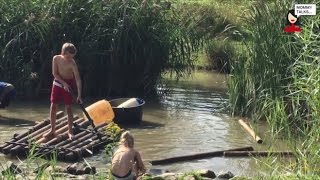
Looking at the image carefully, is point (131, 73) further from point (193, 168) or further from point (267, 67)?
point (193, 168)


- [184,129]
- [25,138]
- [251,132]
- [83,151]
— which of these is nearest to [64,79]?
[25,138]

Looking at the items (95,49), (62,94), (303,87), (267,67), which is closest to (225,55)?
(95,49)

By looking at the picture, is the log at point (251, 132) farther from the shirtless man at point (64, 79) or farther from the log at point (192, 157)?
the shirtless man at point (64, 79)

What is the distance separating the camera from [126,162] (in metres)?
7.86

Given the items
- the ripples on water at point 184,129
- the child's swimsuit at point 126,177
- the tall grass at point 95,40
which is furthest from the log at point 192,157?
the tall grass at point 95,40

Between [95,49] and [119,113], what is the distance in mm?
3332

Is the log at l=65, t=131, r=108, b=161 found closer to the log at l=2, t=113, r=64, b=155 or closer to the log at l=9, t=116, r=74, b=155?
the log at l=9, t=116, r=74, b=155

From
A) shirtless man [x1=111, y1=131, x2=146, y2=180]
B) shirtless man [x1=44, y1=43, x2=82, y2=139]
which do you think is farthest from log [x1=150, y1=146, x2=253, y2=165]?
shirtless man [x1=111, y1=131, x2=146, y2=180]

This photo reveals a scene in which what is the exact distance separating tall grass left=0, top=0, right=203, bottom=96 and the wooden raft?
4.88 meters

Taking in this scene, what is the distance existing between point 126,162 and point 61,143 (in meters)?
3.03

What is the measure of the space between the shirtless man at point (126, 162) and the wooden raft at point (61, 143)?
2124 mm

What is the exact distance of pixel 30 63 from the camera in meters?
16.2

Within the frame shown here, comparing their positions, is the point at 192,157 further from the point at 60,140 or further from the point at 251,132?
the point at 251,132

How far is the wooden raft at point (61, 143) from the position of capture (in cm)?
1029
